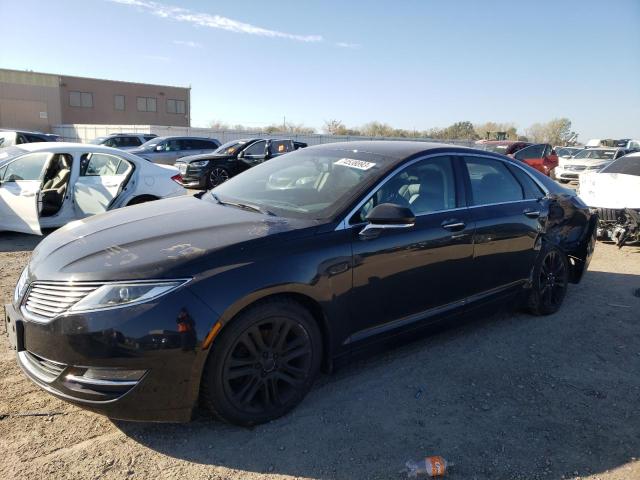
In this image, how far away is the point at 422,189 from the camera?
3.82 meters

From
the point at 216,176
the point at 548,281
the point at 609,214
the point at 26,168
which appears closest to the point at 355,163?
the point at 548,281

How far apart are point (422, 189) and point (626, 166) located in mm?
6729

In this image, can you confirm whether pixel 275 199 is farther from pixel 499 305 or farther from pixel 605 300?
pixel 605 300

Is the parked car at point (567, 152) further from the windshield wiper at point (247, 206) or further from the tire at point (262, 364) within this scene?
the tire at point (262, 364)

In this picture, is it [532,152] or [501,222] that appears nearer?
[501,222]

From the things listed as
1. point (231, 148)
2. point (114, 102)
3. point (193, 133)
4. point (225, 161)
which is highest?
point (114, 102)

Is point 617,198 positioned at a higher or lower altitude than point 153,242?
lower

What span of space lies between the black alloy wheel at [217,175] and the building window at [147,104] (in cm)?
5168

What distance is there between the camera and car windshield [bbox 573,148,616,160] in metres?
22.4

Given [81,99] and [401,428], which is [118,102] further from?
[401,428]

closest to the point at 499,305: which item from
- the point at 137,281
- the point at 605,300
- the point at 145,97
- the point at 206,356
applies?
the point at 605,300

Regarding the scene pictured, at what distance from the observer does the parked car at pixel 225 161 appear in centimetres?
1452

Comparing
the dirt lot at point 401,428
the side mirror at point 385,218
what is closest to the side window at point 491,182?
the side mirror at point 385,218

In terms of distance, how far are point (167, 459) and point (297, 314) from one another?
1031 millimetres
